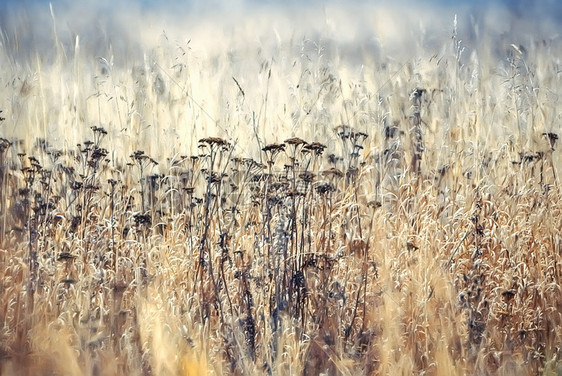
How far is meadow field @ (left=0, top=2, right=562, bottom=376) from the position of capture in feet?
7.61

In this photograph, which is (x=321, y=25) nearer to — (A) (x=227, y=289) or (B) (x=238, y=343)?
(A) (x=227, y=289)

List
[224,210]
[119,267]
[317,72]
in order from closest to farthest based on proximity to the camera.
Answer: [119,267] < [224,210] < [317,72]

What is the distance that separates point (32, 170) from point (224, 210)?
2.67 ft

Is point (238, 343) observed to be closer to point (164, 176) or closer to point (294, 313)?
point (294, 313)

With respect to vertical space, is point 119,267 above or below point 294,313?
above

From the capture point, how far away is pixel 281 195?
2645 mm

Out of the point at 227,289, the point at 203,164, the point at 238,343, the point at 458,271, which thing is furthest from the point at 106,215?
the point at 458,271

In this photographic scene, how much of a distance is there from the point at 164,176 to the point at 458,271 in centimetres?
142

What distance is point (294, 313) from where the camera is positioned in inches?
92.6

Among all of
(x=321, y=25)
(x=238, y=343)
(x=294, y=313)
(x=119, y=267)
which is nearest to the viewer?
(x=238, y=343)

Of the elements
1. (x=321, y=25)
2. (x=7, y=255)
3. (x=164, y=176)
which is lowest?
(x=7, y=255)

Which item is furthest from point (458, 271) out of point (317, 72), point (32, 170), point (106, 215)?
point (32, 170)

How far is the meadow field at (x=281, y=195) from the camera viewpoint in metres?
2.32

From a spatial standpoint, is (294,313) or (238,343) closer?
(238,343)
